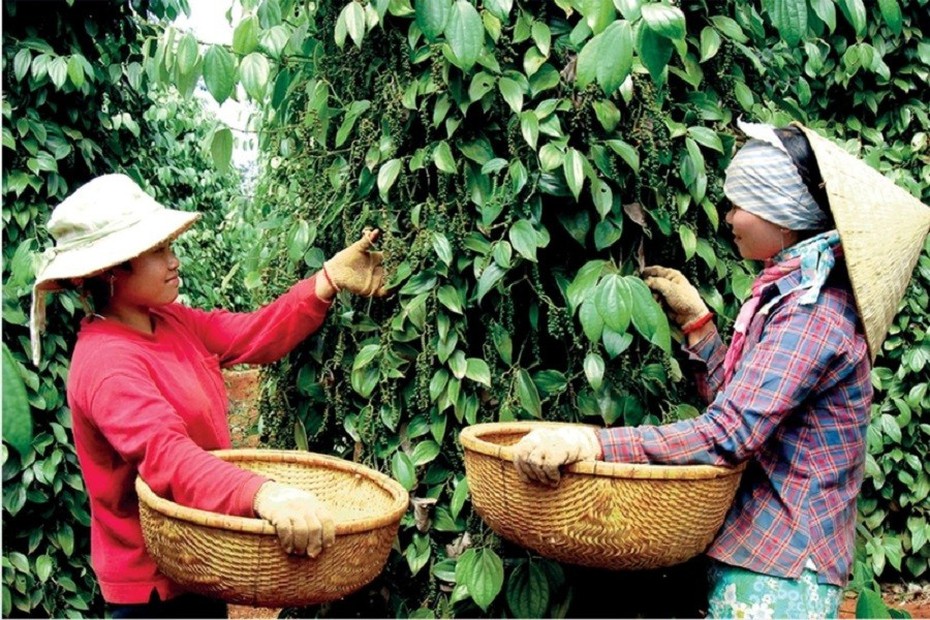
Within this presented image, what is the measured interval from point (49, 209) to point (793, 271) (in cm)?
224

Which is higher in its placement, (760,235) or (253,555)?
(760,235)

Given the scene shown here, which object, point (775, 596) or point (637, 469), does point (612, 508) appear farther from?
point (775, 596)

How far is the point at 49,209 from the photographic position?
277cm

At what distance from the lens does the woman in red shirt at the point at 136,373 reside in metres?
1.55

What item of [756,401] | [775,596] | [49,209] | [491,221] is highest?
[491,221]

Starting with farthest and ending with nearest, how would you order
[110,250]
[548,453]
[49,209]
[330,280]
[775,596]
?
[49,209] < [330,280] < [110,250] < [775,596] < [548,453]

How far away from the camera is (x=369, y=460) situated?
6.46ft

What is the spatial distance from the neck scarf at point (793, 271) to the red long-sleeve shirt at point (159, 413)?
85 cm

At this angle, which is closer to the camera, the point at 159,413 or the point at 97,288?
the point at 159,413

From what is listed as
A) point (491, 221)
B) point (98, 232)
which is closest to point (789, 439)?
point (491, 221)

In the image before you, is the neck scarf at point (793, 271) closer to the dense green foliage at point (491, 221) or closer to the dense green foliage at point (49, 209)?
the dense green foliage at point (491, 221)

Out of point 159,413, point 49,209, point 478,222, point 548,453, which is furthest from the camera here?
point 49,209

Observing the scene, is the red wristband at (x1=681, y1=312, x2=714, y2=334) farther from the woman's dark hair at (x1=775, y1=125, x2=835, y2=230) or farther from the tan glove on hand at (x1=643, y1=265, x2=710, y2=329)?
the woman's dark hair at (x1=775, y1=125, x2=835, y2=230)

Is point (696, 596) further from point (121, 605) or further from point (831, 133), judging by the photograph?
point (831, 133)
